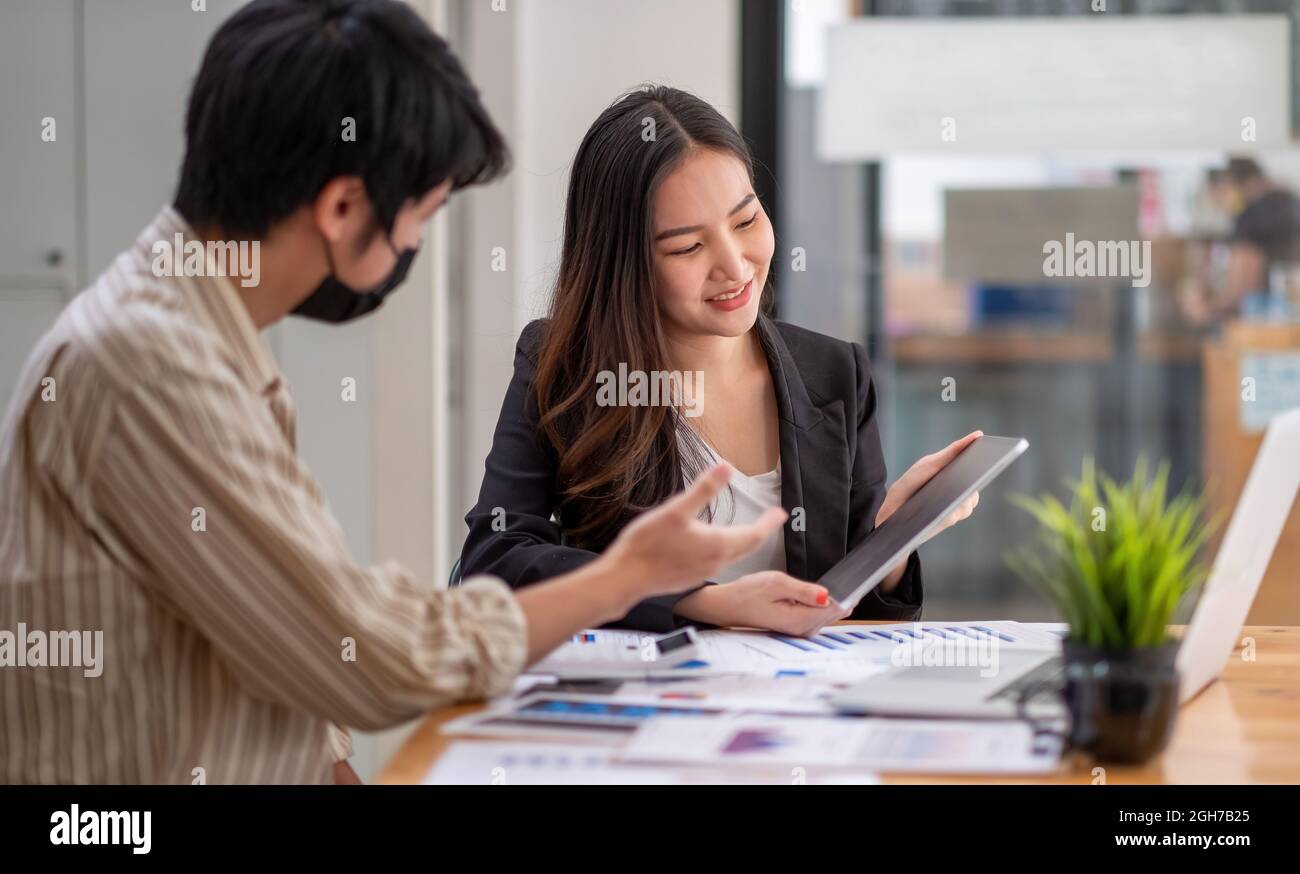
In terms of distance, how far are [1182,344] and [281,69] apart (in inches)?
116

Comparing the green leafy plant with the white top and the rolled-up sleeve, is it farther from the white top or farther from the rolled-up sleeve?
the white top

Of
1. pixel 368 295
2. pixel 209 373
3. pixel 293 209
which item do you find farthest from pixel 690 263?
pixel 209 373

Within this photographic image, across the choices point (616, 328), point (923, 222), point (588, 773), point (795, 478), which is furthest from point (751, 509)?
point (923, 222)

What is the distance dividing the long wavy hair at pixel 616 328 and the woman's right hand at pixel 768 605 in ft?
0.94

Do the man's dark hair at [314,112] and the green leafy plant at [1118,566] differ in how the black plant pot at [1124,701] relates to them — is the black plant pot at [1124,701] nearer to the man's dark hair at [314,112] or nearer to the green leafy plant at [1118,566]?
the green leafy plant at [1118,566]

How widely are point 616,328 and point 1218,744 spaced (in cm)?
99

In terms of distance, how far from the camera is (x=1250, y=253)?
340cm

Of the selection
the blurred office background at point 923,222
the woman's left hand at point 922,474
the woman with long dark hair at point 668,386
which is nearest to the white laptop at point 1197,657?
the woman's left hand at point 922,474

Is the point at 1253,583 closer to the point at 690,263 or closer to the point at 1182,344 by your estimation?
the point at 690,263

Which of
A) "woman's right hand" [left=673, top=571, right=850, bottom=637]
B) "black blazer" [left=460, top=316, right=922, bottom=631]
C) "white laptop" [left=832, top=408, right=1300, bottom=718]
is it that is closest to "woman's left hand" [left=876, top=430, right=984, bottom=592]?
"black blazer" [left=460, top=316, right=922, bottom=631]

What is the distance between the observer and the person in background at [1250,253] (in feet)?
10.9

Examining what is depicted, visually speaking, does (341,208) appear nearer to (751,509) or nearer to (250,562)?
(250,562)

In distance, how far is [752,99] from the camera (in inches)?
130

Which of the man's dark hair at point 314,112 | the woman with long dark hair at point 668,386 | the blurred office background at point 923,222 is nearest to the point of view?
the man's dark hair at point 314,112
